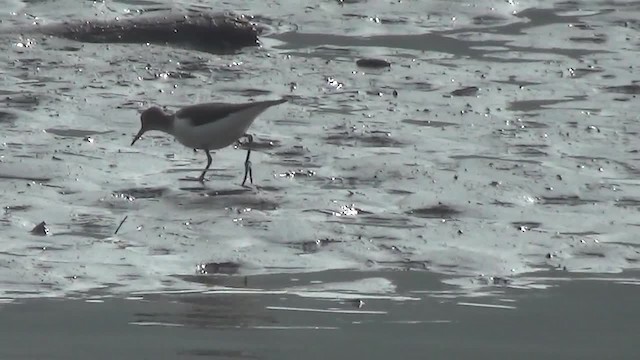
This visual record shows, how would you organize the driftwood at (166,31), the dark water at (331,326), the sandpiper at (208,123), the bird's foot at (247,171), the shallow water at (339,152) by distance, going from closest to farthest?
the dark water at (331,326), the shallow water at (339,152), the bird's foot at (247,171), the sandpiper at (208,123), the driftwood at (166,31)

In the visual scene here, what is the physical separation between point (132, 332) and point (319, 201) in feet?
8.41

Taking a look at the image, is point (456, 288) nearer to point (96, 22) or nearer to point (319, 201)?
point (319, 201)

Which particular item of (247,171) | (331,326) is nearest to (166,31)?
Answer: (247,171)

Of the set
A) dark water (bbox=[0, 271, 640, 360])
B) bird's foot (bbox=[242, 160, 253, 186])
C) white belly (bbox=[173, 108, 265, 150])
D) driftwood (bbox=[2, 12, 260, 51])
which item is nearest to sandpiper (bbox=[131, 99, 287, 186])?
white belly (bbox=[173, 108, 265, 150])

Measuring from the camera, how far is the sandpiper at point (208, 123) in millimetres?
10109

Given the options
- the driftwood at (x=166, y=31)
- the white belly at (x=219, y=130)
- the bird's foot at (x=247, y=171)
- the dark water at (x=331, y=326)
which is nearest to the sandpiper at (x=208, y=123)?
the white belly at (x=219, y=130)

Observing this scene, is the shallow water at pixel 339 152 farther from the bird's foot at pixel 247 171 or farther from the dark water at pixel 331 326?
the dark water at pixel 331 326

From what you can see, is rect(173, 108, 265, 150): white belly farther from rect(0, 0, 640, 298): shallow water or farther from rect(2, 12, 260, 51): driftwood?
rect(2, 12, 260, 51): driftwood

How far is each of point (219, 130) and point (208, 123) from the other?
3.2 inches

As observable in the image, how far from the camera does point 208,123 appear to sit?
1014 cm

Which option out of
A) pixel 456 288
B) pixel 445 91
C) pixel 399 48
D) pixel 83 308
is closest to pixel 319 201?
pixel 456 288

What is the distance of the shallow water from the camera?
319 inches

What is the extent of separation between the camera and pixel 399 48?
13.8 meters

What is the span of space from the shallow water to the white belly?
0.19 m
